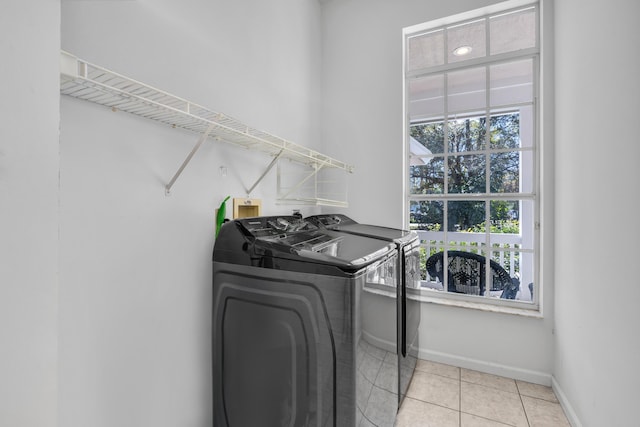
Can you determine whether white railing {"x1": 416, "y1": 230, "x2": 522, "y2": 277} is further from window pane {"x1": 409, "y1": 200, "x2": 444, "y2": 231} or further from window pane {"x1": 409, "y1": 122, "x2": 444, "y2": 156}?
window pane {"x1": 409, "y1": 122, "x2": 444, "y2": 156}

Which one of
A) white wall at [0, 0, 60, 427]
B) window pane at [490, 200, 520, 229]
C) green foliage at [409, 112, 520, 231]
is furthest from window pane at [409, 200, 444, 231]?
white wall at [0, 0, 60, 427]

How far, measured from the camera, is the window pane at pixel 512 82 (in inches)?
94.3

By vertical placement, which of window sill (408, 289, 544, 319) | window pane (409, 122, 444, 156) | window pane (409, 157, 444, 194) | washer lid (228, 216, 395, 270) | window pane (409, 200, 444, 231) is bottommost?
window sill (408, 289, 544, 319)

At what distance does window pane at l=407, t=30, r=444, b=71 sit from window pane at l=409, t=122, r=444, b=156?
0.55 metres

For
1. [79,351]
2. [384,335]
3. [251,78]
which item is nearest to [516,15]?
[251,78]

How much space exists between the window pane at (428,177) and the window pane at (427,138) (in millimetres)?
97

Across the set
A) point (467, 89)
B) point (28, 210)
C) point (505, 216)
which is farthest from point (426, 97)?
point (28, 210)

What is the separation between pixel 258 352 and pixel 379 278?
63 centimetres

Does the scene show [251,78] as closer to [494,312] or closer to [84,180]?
[84,180]

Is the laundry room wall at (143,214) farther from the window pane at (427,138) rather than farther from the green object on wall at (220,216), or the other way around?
the window pane at (427,138)

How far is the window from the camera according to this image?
2.40 m

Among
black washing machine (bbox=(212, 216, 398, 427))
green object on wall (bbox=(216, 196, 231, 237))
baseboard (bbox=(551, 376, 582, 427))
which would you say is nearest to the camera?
black washing machine (bbox=(212, 216, 398, 427))

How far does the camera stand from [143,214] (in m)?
1.20

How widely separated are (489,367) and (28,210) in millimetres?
2885
